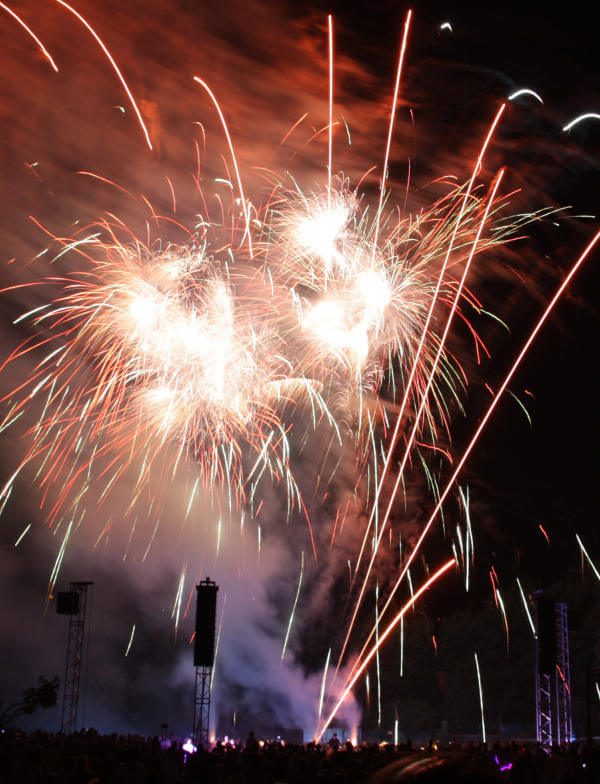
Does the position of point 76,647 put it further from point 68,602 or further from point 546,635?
point 546,635

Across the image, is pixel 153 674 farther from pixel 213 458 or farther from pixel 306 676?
pixel 213 458

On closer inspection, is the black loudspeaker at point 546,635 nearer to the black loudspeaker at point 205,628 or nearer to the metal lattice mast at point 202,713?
the metal lattice mast at point 202,713

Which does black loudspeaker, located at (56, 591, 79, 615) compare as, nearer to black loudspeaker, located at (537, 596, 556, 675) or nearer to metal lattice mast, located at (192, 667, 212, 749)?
metal lattice mast, located at (192, 667, 212, 749)

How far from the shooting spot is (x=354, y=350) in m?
13.6

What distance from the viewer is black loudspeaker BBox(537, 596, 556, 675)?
14938mm

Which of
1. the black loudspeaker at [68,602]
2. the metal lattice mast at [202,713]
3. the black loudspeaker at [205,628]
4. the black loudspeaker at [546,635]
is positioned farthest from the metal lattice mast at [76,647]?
the black loudspeaker at [546,635]

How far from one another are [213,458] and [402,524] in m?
7.37

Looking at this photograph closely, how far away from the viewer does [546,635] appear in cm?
1502

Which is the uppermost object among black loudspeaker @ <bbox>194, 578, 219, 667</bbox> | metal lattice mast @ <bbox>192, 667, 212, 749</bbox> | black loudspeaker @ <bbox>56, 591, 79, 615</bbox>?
black loudspeaker @ <bbox>56, 591, 79, 615</bbox>

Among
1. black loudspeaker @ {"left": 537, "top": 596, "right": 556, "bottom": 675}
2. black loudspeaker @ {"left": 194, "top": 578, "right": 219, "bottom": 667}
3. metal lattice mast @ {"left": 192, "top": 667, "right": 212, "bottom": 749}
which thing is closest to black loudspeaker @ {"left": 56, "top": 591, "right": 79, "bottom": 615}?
metal lattice mast @ {"left": 192, "top": 667, "right": 212, "bottom": 749}

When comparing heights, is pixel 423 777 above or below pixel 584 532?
below

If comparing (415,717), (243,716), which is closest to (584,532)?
(415,717)

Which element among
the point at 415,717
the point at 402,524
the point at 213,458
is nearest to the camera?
the point at 213,458

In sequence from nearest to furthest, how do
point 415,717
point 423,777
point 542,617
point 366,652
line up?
point 423,777 → point 542,617 → point 415,717 → point 366,652
